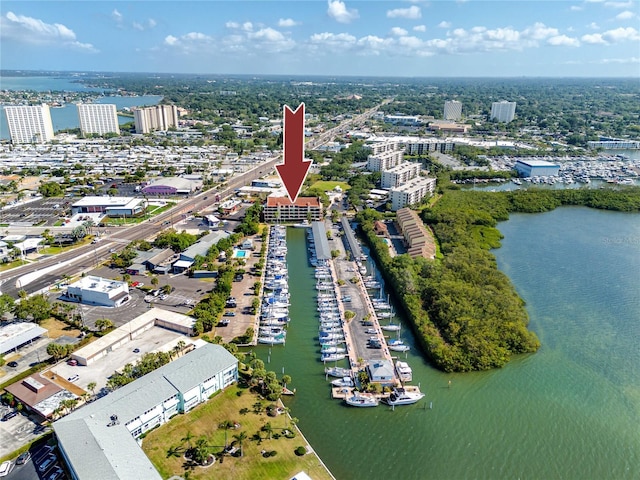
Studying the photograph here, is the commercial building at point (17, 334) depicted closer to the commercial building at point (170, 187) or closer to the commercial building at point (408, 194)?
the commercial building at point (170, 187)

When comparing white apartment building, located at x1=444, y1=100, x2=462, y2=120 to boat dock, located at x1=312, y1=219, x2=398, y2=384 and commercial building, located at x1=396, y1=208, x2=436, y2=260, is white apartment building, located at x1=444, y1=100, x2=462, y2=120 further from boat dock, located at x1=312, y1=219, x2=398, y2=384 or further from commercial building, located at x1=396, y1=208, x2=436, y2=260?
boat dock, located at x1=312, y1=219, x2=398, y2=384

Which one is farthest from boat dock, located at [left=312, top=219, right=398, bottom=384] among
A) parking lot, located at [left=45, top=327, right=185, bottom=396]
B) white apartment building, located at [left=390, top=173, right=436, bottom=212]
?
white apartment building, located at [left=390, top=173, right=436, bottom=212]

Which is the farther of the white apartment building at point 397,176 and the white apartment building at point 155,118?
the white apartment building at point 155,118

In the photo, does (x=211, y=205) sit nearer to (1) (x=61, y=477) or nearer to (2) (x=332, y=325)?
(2) (x=332, y=325)

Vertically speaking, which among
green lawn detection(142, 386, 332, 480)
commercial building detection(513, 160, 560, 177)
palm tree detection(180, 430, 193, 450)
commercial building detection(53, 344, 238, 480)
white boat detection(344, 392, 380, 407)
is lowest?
white boat detection(344, 392, 380, 407)

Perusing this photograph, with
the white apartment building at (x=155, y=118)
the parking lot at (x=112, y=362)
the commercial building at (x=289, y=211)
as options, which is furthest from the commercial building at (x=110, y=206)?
the white apartment building at (x=155, y=118)

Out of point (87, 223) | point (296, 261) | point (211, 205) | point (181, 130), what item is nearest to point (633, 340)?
point (296, 261)
